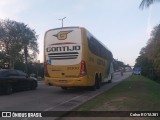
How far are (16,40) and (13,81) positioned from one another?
5721 cm

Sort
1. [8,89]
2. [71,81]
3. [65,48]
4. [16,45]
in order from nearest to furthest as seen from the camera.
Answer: [8,89], [71,81], [65,48], [16,45]

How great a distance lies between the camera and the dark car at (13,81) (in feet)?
63.3

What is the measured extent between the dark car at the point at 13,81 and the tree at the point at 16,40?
162 feet

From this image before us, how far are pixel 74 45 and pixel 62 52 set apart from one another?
2.67 ft

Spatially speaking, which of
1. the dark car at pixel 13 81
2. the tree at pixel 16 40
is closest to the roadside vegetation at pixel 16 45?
the tree at pixel 16 40

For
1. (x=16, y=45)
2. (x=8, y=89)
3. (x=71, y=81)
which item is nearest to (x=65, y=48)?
(x=71, y=81)

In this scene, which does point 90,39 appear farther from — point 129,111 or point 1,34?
point 1,34

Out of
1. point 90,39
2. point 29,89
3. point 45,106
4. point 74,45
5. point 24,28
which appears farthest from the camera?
point 24,28

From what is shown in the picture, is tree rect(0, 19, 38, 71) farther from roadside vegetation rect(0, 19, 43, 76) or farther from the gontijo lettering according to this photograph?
the gontijo lettering

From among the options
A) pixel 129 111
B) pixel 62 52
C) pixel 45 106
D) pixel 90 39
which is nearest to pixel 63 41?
pixel 62 52

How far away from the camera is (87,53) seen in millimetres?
20219

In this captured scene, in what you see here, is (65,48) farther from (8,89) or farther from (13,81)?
(8,89)

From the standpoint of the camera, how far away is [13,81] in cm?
2025

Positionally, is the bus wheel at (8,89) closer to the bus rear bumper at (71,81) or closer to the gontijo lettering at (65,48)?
the bus rear bumper at (71,81)
